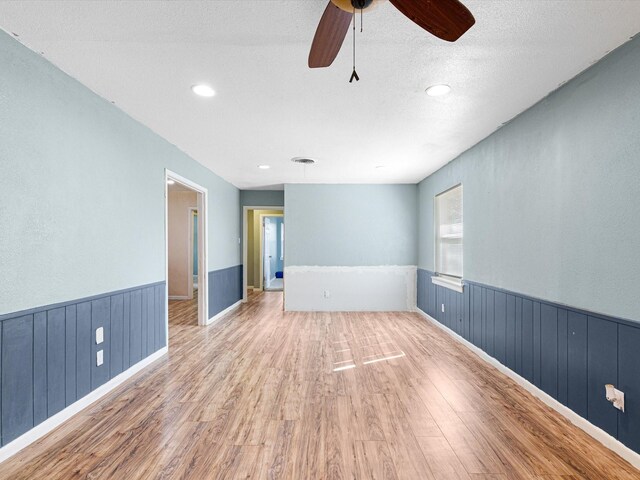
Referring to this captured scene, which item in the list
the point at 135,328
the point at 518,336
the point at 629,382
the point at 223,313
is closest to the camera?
the point at 629,382

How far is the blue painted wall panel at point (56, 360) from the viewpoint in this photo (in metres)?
2.16

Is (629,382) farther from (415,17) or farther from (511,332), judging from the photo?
(415,17)

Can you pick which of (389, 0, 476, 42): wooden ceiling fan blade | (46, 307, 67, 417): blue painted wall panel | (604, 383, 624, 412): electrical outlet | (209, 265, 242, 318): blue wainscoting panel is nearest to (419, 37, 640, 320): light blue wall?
(604, 383, 624, 412): electrical outlet

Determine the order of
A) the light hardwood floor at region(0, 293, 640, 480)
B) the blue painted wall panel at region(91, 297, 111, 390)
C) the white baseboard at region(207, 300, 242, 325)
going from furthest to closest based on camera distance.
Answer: the white baseboard at region(207, 300, 242, 325), the blue painted wall panel at region(91, 297, 111, 390), the light hardwood floor at region(0, 293, 640, 480)

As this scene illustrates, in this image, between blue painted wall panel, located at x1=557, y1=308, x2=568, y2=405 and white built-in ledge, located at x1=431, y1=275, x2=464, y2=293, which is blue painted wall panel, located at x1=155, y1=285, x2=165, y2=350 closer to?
white built-in ledge, located at x1=431, y1=275, x2=464, y2=293

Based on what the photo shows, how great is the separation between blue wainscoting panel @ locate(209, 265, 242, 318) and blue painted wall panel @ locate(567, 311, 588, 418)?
444 cm

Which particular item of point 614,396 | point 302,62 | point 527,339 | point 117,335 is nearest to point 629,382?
point 614,396

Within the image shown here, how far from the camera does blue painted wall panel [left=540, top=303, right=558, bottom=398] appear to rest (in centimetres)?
246

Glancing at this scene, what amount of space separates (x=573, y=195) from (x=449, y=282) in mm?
2464

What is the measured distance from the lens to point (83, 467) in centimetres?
181

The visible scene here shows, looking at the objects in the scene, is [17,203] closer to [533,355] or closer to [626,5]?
[626,5]

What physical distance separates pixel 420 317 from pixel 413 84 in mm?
4174

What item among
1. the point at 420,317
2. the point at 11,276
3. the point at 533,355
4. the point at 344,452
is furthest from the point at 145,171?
the point at 420,317

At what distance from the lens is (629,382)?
1.88m
